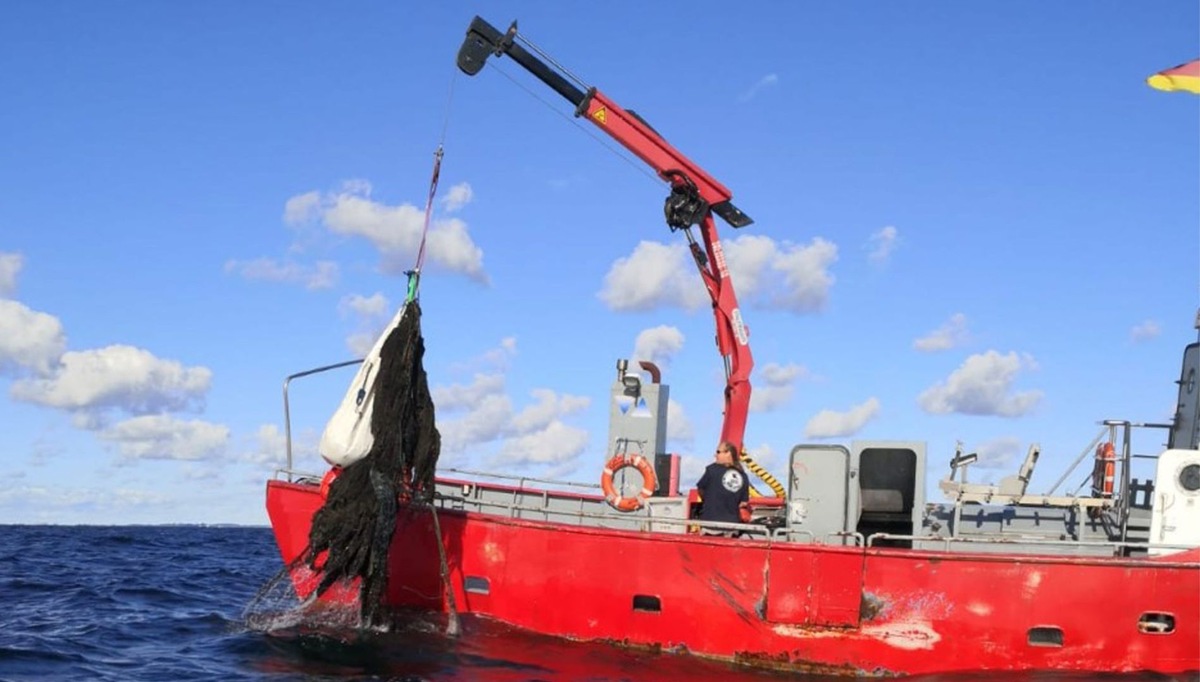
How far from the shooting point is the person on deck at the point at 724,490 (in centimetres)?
1452

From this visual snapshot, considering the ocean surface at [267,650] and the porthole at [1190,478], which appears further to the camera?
the porthole at [1190,478]

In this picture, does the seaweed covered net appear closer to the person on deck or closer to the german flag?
the person on deck

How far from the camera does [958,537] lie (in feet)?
→ 45.4

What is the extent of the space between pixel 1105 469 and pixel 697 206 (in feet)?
21.7

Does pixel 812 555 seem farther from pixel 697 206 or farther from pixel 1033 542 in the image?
pixel 697 206

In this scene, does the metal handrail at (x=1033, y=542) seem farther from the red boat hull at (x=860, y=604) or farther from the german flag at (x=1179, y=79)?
the german flag at (x=1179, y=79)

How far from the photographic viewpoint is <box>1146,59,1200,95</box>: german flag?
15.2 metres

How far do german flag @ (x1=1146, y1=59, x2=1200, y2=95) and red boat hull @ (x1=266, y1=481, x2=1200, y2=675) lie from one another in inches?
245

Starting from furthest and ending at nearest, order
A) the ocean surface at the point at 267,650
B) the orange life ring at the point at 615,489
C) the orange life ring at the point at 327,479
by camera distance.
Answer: the orange life ring at the point at 615,489, the orange life ring at the point at 327,479, the ocean surface at the point at 267,650

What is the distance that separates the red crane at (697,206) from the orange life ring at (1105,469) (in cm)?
479

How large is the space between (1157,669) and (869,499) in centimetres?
397

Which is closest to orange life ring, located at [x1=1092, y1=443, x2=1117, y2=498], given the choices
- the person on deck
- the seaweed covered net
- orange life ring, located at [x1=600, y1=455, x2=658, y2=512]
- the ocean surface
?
the ocean surface

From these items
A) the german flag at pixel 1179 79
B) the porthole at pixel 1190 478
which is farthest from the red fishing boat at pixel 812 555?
the german flag at pixel 1179 79

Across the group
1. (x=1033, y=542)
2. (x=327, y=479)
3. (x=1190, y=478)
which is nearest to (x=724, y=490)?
(x=1033, y=542)
